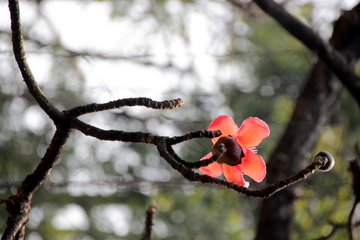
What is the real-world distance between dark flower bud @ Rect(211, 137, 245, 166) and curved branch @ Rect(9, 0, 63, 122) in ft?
0.62

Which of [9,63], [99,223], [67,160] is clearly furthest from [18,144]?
[99,223]

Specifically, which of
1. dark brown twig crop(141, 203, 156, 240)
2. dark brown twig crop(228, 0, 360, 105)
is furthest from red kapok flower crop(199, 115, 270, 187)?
dark brown twig crop(228, 0, 360, 105)

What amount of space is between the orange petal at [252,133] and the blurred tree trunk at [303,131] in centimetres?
76

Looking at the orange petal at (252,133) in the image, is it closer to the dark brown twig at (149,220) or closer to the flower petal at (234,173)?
the flower petal at (234,173)

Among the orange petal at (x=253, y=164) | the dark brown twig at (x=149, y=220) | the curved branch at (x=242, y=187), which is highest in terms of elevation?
the orange petal at (x=253, y=164)

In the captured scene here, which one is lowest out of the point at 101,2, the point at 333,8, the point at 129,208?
the point at 129,208

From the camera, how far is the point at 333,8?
126cm

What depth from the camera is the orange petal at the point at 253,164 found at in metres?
0.37

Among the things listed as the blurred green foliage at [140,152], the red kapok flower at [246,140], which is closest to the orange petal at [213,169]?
the red kapok flower at [246,140]

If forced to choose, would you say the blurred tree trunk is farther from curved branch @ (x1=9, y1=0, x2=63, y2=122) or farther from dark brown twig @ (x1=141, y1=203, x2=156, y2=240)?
curved branch @ (x1=9, y1=0, x2=63, y2=122)

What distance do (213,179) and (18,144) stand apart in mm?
2015

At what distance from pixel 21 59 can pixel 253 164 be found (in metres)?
0.30

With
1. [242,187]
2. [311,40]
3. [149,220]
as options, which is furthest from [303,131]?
[242,187]

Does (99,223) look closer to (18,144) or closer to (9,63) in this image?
(18,144)
